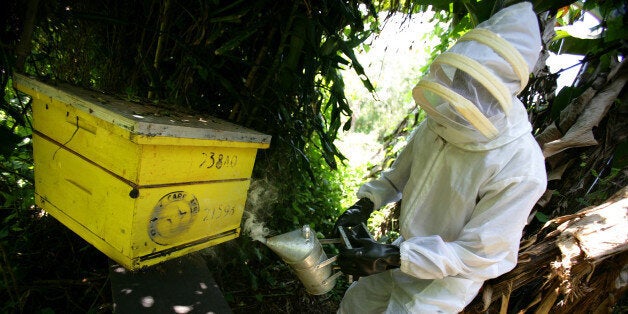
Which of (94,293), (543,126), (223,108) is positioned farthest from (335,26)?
(94,293)

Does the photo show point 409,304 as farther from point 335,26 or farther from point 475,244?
point 335,26

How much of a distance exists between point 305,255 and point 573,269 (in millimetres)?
1225

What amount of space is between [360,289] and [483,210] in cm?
86

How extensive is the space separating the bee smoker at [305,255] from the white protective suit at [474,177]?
344 mm

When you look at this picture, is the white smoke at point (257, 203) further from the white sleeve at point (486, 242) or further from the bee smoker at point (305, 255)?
the white sleeve at point (486, 242)

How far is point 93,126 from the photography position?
1223 mm

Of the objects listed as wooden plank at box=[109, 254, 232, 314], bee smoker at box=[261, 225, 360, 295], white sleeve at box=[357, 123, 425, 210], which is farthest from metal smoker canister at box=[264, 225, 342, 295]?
white sleeve at box=[357, 123, 425, 210]

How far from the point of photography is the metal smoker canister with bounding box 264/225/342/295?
1341 millimetres

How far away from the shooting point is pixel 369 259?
4.50ft

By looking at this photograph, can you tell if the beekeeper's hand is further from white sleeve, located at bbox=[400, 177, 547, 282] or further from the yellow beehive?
the yellow beehive

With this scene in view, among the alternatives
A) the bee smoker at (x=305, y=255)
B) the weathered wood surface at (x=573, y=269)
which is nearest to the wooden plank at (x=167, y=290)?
the bee smoker at (x=305, y=255)

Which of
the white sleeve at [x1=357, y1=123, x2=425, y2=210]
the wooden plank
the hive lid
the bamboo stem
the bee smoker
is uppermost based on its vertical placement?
the bamboo stem

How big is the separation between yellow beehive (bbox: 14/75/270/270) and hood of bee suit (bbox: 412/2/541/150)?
2.81ft

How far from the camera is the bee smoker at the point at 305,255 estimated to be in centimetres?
134
